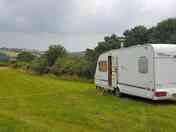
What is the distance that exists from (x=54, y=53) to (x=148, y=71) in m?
46.4

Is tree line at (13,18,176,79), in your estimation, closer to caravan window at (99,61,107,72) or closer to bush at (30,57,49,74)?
bush at (30,57,49,74)

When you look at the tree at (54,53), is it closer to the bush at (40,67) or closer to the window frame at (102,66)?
the bush at (40,67)

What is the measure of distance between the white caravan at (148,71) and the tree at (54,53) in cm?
4232

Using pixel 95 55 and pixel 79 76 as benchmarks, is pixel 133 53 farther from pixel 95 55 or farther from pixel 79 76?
pixel 95 55

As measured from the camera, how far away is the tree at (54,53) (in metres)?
57.8

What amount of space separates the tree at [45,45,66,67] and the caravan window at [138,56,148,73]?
4426 cm

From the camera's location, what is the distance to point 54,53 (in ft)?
192

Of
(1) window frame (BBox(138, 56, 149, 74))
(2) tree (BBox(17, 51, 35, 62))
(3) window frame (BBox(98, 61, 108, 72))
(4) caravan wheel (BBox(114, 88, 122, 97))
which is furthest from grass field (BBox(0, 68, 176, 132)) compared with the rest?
(2) tree (BBox(17, 51, 35, 62))

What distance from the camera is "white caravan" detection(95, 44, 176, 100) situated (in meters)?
12.7

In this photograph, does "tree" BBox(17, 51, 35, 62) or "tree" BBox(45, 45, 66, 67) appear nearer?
"tree" BBox(45, 45, 66, 67)

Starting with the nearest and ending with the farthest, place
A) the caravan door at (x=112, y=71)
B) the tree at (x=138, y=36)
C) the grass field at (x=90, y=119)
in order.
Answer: the grass field at (x=90, y=119), the caravan door at (x=112, y=71), the tree at (x=138, y=36)

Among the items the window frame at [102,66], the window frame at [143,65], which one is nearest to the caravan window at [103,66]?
the window frame at [102,66]

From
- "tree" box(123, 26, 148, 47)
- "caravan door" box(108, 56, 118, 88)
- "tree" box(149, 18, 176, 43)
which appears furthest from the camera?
"tree" box(123, 26, 148, 47)

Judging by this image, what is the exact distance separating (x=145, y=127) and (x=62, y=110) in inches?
153
